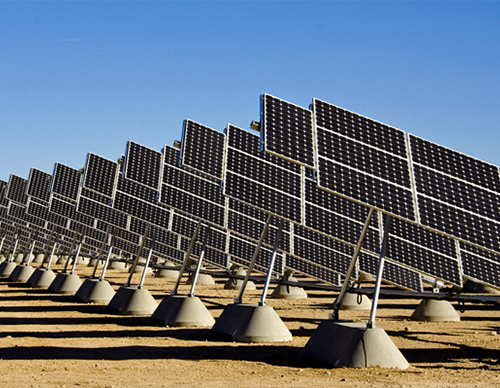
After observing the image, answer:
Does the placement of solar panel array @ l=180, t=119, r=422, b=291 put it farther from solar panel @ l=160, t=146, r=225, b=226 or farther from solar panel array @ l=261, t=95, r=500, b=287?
solar panel array @ l=261, t=95, r=500, b=287

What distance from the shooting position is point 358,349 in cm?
1193

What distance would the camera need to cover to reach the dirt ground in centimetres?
1099

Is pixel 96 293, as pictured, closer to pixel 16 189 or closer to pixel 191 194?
pixel 191 194

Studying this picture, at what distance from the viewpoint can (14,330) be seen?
1877 cm

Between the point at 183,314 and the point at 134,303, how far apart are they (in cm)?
385

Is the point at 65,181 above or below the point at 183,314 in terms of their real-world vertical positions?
above

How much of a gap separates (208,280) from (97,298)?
12.8 metres

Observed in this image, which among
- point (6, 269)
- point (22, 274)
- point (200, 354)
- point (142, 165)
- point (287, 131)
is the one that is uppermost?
point (142, 165)

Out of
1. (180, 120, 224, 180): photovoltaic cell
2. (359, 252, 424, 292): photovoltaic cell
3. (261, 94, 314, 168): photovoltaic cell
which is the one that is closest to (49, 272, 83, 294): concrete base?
(180, 120, 224, 180): photovoltaic cell

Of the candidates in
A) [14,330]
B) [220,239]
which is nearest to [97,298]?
[220,239]

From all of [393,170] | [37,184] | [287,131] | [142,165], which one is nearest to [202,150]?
[142,165]

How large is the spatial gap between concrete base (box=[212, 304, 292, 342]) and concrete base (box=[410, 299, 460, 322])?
7.13m

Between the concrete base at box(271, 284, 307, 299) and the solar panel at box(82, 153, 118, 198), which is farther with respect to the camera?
the concrete base at box(271, 284, 307, 299)

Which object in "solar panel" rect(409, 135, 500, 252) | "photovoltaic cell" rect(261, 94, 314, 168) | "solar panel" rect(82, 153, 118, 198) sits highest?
"solar panel" rect(82, 153, 118, 198)
